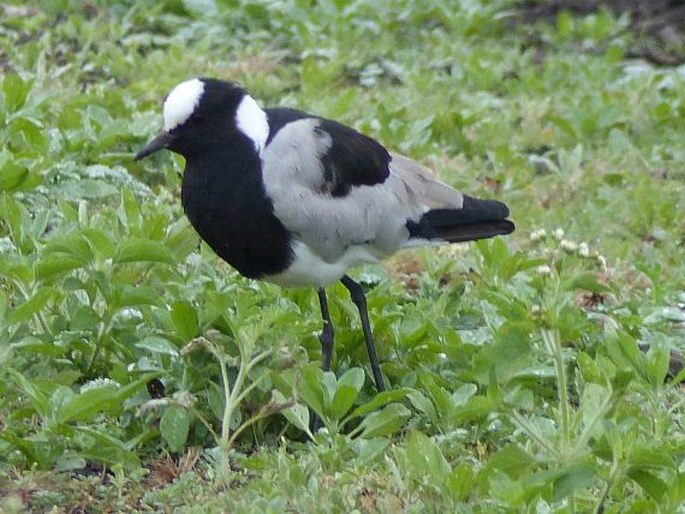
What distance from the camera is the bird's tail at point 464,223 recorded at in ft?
16.4

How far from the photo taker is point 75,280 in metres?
4.43

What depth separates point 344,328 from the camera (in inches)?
193

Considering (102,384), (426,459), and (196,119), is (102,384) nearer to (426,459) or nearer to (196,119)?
(196,119)

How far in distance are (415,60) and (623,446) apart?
5.49 m

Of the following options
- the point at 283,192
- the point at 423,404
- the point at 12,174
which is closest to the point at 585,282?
the point at 423,404

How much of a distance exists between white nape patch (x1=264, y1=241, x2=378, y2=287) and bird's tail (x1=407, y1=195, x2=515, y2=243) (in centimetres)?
36

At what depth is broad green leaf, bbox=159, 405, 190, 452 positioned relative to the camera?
4.16 meters

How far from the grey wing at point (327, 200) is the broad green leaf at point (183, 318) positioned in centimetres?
Result: 40

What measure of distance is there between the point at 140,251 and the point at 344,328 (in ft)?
2.73

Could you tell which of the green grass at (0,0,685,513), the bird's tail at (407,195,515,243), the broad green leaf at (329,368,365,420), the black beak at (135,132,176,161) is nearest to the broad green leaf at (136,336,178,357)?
the green grass at (0,0,685,513)

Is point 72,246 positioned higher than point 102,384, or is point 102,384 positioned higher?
point 72,246

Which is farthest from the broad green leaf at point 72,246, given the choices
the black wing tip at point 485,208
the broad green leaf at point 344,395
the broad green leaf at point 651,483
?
the broad green leaf at point 651,483

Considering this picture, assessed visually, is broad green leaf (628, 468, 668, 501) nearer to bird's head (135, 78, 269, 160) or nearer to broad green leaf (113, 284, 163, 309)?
broad green leaf (113, 284, 163, 309)

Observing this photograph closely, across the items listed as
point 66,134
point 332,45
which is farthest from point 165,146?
point 332,45
